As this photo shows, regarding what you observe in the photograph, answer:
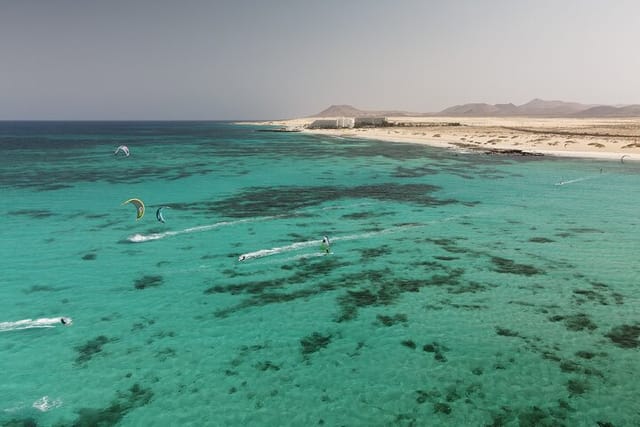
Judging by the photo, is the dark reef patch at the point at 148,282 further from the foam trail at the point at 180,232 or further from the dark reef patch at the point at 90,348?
the foam trail at the point at 180,232

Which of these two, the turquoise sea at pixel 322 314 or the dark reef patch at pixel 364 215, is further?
the dark reef patch at pixel 364 215

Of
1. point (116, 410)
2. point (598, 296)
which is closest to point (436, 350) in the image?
point (598, 296)

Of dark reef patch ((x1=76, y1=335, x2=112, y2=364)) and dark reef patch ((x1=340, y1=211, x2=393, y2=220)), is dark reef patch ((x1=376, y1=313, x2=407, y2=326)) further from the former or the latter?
dark reef patch ((x1=340, y1=211, x2=393, y2=220))

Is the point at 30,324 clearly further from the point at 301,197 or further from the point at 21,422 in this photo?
the point at 301,197

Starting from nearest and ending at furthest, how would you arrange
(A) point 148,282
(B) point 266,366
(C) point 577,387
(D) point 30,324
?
(C) point 577,387
(B) point 266,366
(D) point 30,324
(A) point 148,282

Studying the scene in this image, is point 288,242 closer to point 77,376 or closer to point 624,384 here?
point 77,376

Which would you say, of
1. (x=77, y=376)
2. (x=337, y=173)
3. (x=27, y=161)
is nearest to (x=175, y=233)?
(x=77, y=376)

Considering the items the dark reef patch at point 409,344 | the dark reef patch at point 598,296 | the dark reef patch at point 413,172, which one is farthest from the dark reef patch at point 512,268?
the dark reef patch at point 413,172
